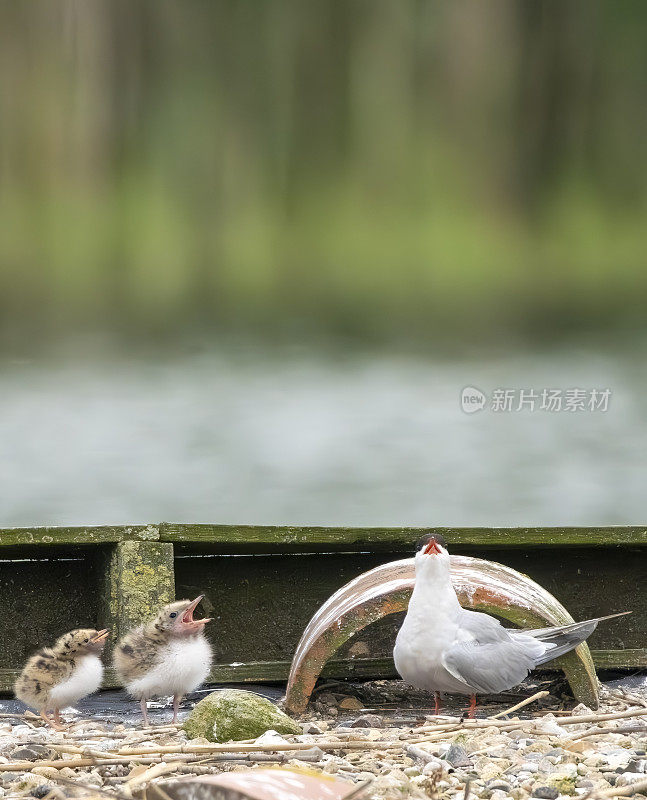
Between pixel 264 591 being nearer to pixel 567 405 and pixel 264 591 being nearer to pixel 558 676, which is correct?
pixel 558 676

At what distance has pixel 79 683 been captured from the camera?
225cm

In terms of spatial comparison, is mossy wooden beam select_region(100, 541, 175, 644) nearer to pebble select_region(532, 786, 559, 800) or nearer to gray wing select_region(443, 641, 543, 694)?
gray wing select_region(443, 641, 543, 694)

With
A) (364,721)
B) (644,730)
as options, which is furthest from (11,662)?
(644,730)

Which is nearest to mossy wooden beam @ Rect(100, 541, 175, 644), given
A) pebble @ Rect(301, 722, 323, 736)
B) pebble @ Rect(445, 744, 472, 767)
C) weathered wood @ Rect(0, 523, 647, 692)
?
weathered wood @ Rect(0, 523, 647, 692)

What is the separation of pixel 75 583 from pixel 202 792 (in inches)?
56.2

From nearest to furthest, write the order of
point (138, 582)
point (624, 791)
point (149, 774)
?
point (624, 791), point (149, 774), point (138, 582)

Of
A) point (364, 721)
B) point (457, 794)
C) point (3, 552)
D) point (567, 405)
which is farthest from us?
point (567, 405)

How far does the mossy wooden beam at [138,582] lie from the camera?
8.00 feet

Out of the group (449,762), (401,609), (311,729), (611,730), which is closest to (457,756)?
(449,762)

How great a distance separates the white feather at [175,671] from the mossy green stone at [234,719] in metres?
0.31

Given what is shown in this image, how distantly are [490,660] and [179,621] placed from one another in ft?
2.22

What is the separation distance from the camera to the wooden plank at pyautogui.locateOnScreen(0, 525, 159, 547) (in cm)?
241

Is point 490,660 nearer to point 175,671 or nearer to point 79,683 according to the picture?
point 175,671

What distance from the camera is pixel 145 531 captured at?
2.49 meters
